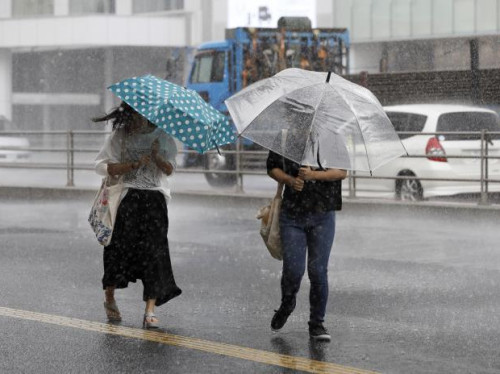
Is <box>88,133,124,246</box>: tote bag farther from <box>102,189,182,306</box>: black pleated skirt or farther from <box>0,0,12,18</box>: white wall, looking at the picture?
<box>0,0,12,18</box>: white wall

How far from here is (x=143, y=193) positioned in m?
7.98

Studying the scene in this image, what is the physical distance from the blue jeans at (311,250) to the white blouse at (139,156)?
3.12ft

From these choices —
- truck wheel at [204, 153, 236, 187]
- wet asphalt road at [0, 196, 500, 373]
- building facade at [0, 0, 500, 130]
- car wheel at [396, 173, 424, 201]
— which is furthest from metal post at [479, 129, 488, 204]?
building facade at [0, 0, 500, 130]

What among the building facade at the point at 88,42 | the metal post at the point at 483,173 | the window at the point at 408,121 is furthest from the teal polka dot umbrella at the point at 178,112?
the building facade at the point at 88,42

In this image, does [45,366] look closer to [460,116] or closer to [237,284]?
[237,284]

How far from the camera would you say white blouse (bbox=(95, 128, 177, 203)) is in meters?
7.97

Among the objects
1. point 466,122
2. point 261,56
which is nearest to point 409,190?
point 466,122

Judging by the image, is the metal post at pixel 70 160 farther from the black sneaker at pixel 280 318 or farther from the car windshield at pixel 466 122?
the black sneaker at pixel 280 318

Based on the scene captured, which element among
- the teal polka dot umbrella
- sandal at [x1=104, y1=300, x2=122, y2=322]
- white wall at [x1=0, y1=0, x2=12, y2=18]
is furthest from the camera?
white wall at [x1=0, y1=0, x2=12, y2=18]

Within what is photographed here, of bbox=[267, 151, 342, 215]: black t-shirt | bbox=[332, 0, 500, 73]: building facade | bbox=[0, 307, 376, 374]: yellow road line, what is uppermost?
bbox=[332, 0, 500, 73]: building facade

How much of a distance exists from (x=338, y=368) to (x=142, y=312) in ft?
7.55

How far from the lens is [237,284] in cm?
1013

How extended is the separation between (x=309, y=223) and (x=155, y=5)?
175ft

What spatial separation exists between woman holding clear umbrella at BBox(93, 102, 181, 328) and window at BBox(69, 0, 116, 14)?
176 feet
